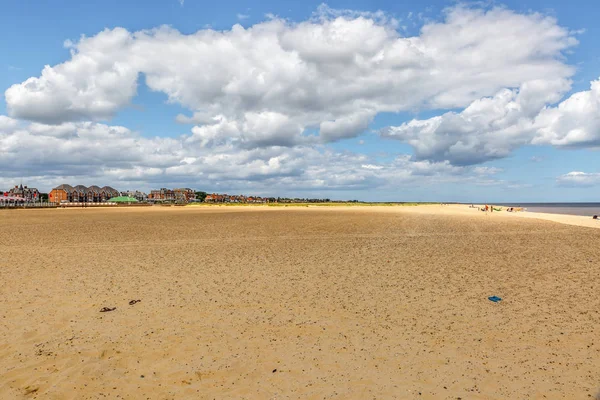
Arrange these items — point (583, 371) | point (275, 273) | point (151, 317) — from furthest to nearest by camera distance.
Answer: point (275, 273)
point (151, 317)
point (583, 371)

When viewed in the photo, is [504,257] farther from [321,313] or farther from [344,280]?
[321,313]

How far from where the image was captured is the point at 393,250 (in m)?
20.9

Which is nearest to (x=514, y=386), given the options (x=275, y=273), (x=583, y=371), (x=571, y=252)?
(x=583, y=371)

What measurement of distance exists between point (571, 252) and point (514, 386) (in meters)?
17.5

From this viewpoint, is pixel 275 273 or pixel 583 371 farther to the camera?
pixel 275 273

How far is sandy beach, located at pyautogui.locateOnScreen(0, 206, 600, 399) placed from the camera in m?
6.37

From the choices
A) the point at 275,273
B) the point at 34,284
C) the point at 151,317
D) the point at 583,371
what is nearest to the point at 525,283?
the point at 583,371

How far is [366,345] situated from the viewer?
25.9 ft

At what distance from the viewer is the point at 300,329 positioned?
8781 millimetres

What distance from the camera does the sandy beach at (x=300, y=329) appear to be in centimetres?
637

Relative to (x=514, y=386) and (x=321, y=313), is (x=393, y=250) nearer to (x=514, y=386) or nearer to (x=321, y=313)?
(x=321, y=313)

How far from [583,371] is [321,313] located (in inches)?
221

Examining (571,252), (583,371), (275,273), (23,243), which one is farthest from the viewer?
(23,243)

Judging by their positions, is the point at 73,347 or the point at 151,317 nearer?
the point at 73,347
